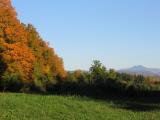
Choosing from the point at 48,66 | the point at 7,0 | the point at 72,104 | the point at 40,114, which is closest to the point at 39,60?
the point at 48,66

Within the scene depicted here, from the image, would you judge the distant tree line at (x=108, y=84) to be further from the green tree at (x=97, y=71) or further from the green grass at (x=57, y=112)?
the green grass at (x=57, y=112)

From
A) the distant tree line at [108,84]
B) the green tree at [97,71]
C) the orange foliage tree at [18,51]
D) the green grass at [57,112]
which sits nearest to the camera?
the green grass at [57,112]

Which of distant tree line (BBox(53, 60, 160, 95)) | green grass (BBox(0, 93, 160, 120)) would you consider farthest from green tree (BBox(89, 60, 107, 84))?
green grass (BBox(0, 93, 160, 120))

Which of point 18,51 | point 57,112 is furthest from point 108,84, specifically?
point 57,112

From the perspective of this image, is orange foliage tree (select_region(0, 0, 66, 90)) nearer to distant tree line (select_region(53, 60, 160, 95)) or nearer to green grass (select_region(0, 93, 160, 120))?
distant tree line (select_region(53, 60, 160, 95))

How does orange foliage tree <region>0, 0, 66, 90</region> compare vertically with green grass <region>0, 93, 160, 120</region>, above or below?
above

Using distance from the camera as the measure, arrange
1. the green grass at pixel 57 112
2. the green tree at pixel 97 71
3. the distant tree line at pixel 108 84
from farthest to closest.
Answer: the green tree at pixel 97 71
the distant tree line at pixel 108 84
the green grass at pixel 57 112

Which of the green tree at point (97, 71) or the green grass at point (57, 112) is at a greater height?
the green tree at point (97, 71)

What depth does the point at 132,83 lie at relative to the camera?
70875 mm

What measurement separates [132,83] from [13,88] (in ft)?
53.1

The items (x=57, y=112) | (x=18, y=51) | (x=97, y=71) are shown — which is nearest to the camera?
(x=57, y=112)

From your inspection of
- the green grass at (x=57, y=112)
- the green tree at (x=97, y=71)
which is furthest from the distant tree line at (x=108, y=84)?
the green grass at (x=57, y=112)

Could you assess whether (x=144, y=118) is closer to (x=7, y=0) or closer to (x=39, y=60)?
(x=7, y=0)

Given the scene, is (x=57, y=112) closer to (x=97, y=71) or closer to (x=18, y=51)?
(x=18, y=51)
